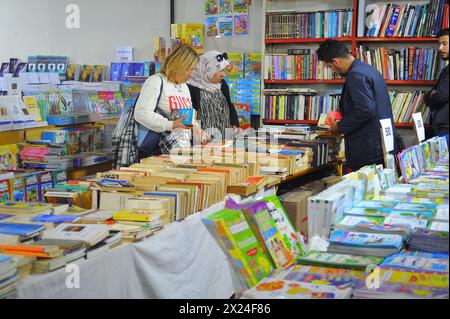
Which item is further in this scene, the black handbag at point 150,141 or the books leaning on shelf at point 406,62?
the books leaning on shelf at point 406,62

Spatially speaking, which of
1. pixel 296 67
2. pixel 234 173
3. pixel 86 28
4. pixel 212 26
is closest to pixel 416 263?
pixel 234 173

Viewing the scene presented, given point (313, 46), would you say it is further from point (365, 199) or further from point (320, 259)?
point (320, 259)

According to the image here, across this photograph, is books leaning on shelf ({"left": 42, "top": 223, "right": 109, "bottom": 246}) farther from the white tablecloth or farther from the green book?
the green book

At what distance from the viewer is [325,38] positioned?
669cm

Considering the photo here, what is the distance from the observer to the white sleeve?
14.3 ft

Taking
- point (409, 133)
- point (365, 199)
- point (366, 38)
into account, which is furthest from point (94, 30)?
point (365, 199)

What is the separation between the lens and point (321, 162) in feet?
15.9

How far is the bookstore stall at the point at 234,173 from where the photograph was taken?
207cm

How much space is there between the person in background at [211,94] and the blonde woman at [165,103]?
815mm

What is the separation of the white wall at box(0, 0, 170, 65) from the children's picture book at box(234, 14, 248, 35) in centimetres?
131

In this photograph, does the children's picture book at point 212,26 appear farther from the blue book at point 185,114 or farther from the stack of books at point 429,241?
the stack of books at point 429,241

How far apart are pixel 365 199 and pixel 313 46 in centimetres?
418

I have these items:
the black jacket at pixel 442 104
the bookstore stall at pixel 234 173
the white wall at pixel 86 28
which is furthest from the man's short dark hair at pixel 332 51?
the white wall at pixel 86 28
